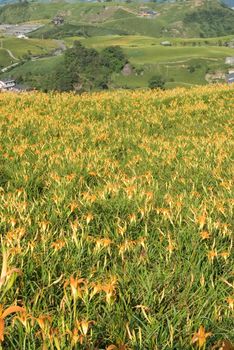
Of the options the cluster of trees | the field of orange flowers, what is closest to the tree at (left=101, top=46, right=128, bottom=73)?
the cluster of trees

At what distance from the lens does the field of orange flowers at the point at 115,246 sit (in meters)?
2.08

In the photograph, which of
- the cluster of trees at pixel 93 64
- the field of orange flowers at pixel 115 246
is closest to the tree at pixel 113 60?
the cluster of trees at pixel 93 64

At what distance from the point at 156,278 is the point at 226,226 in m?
0.98

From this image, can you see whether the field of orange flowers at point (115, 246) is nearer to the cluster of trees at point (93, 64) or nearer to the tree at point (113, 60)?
the cluster of trees at point (93, 64)

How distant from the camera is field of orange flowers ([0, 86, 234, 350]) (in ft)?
6.81

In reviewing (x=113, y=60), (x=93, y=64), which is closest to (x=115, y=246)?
(x=93, y=64)

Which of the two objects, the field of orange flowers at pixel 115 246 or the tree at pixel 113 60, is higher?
the field of orange flowers at pixel 115 246

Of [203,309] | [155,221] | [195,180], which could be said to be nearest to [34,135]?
[195,180]

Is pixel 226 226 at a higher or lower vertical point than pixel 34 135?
higher

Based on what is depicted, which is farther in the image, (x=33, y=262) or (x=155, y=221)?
(x=155, y=221)

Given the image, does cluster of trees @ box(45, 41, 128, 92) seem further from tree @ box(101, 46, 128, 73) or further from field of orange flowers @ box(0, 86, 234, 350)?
field of orange flowers @ box(0, 86, 234, 350)

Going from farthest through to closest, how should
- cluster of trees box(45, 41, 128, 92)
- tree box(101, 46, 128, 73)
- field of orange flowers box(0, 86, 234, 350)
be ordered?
tree box(101, 46, 128, 73), cluster of trees box(45, 41, 128, 92), field of orange flowers box(0, 86, 234, 350)

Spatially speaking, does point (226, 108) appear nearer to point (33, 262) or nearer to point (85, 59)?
point (33, 262)

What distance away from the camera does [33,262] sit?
9.07 feet
